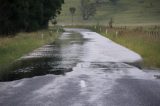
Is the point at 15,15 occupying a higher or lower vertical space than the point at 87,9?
higher

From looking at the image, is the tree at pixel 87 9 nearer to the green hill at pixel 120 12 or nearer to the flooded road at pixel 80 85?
the green hill at pixel 120 12

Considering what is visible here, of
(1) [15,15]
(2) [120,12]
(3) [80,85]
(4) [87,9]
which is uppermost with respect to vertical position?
(1) [15,15]

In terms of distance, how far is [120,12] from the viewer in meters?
170

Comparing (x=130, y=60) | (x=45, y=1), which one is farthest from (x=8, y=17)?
(x=130, y=60)

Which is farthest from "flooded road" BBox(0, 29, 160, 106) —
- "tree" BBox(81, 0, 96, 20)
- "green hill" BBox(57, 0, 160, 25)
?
"tree" BBox(81, 0, 96, 20)

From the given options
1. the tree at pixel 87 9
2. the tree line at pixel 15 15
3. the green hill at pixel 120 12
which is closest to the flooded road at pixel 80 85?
the tree line at pixel 15 15

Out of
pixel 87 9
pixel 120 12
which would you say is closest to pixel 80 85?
pixel 120 12

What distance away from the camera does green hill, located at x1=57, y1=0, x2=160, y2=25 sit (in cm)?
15575

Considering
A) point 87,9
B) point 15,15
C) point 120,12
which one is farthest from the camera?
point 87,9

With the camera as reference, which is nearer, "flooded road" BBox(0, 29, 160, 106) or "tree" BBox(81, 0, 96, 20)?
"flooded road" BBox(0, 29, 160, 106)

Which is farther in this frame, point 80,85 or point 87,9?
point 87,9

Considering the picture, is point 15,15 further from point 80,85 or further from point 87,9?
point 87,9

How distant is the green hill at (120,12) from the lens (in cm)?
15575

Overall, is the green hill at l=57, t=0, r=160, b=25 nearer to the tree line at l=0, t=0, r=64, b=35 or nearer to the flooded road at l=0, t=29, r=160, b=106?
the tree line at l=0, t=0, r=64, b=35
